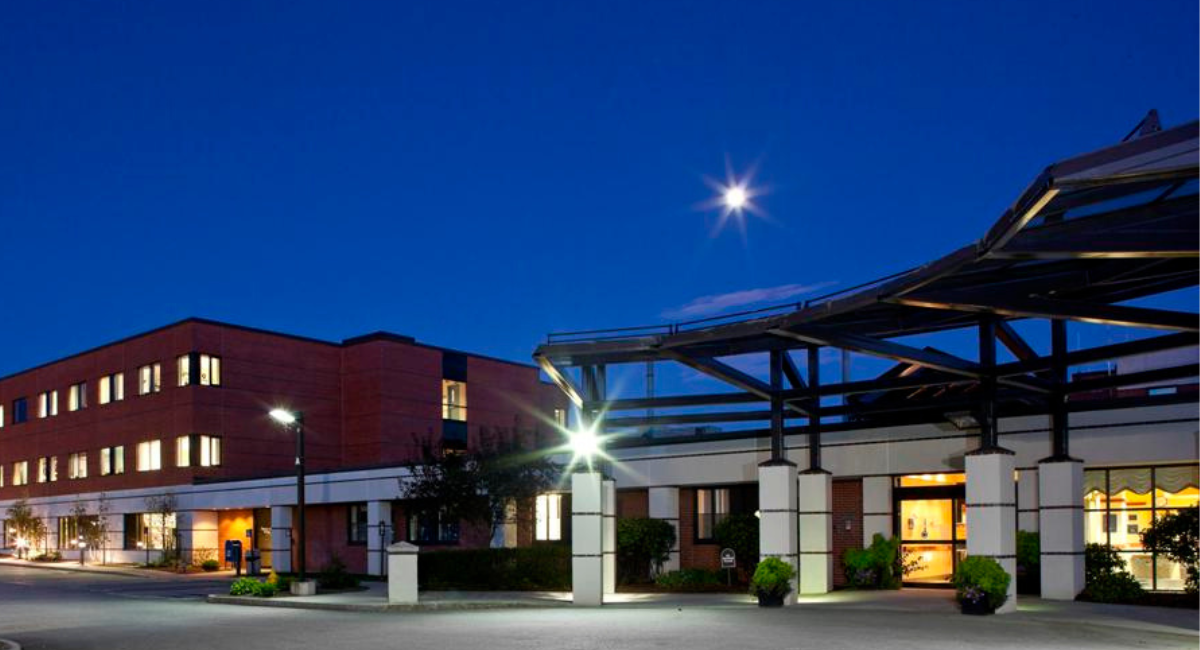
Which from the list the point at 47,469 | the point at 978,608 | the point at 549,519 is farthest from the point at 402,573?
the point at 47,469

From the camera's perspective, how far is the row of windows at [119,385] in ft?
185

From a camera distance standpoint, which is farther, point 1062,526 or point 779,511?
point 779,511

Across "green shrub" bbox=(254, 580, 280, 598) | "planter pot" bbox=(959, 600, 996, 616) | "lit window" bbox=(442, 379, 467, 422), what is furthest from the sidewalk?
"planter pot" bbox=(959, 600, 996, 616)

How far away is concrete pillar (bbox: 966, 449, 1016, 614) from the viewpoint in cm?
2277

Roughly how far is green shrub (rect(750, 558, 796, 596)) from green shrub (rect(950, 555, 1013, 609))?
3676 millimetres

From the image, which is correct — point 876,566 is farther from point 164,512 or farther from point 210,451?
point 210,451

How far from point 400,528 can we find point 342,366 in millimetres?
22488

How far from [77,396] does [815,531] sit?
51131mm

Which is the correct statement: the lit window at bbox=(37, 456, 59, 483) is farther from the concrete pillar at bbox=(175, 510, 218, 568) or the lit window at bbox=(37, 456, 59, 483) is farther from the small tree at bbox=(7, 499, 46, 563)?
the concrete pillar at bbox=(175, 510, 218, 568)

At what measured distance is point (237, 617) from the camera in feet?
84.2

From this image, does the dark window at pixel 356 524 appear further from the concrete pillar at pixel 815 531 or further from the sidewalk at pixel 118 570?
the concrete pillar at pixel 815 531

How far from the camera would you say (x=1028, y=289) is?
20.5m

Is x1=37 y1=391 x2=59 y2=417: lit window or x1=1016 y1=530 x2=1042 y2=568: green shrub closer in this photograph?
x1=1016 y1=530 x2=1042 y2=568: green shrub

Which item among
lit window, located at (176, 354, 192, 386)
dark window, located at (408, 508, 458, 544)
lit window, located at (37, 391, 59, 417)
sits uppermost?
lit window, located at (176, 354, 192, 386)
